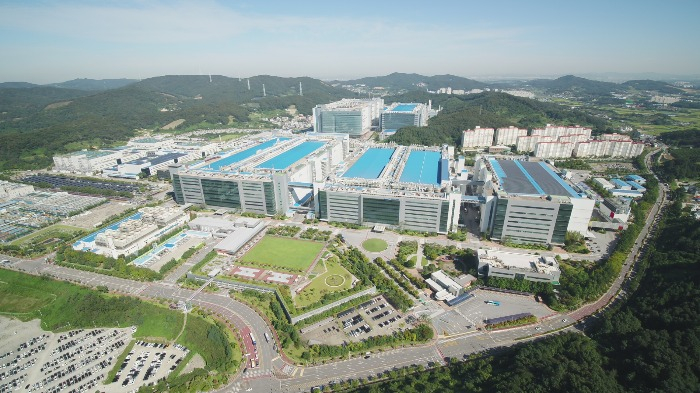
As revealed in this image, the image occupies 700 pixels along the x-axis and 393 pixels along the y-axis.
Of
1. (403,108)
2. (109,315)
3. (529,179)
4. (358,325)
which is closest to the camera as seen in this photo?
(358,325)

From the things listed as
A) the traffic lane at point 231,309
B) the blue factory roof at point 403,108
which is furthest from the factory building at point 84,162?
the blue factory roof at point 403,108

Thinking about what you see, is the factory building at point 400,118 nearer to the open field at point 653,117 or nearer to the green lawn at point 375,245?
the open field at point 653,117

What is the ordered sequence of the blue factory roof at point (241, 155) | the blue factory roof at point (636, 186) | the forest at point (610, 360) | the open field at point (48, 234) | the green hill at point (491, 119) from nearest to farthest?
1. the forest at point (610, 360)
2. the open field at point (48, 234)
3. the blue factory roof at point (636, 186)
4. the blue factory roof at point (241, 155)
5. the green hill at point (491, 119)

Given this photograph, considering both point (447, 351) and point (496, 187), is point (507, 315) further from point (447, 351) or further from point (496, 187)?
point (496, 187)

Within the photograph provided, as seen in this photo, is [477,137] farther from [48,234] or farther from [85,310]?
[48,234]

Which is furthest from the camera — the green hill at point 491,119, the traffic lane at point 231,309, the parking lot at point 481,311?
the green hill at point 491,119

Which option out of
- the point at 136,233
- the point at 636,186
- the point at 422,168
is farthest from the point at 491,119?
the point at 136,233
